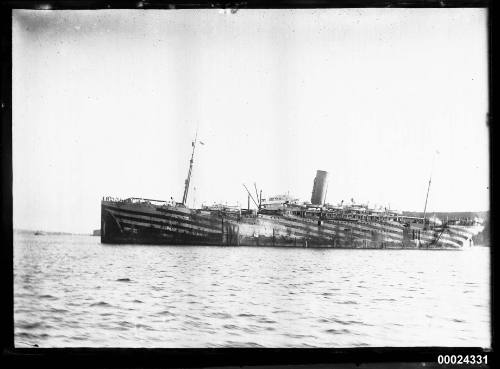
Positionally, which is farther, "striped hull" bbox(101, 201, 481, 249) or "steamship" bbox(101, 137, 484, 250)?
"striped hull" bbox(101, 201, 481, 249)

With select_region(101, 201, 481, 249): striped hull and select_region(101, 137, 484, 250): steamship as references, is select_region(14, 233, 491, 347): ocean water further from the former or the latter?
select_region(101, 201, 481, 249): striped hull

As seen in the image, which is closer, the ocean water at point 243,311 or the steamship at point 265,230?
the ocean water at point 243,311

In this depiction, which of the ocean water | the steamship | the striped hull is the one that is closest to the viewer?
the ocean water

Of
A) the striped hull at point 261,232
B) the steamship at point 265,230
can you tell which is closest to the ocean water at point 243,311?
the steamship at point 265,230

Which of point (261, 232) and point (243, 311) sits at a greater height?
point (261, 232)

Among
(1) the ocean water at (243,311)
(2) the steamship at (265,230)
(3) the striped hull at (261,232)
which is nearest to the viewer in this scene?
(1) the ocean water at (243,311)

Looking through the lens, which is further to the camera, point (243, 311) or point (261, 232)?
point (261, 232)

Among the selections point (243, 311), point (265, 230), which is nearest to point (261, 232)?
point (265, 230)

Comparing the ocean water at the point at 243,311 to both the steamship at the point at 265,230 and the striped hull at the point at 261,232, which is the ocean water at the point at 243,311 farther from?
the striped hull at the point at 261,232

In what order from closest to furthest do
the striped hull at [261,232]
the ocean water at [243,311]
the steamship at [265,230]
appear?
the ocean water at [243,311] → the steamship at [265,230] → the striped hull at [261,232]

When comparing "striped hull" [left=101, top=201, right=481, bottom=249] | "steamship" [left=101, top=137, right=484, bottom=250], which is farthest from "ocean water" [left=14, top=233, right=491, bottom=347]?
"striped hull" [left=101, top=201, right=481, bottom=249]

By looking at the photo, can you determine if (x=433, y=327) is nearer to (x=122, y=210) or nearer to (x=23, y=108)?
(x=23, y=108)

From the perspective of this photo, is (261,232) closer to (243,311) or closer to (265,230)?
(265,230)
